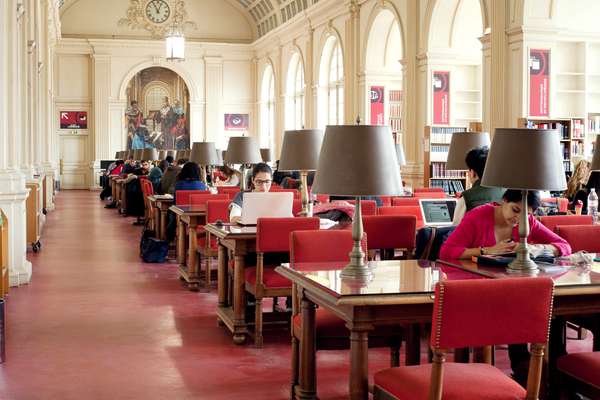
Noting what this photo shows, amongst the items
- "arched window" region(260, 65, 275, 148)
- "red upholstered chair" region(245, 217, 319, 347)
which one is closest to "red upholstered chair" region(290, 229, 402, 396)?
"red upholstered chair" region(245, 217, 319, 347)

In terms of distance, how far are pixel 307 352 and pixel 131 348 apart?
221cm

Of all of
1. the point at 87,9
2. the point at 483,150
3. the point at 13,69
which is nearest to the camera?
the point at 483,150

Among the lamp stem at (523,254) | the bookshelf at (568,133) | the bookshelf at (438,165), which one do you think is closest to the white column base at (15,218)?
the lamp stem at (523,254)

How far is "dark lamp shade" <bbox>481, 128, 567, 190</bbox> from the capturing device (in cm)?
417

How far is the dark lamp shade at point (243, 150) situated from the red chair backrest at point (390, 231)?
114 inches

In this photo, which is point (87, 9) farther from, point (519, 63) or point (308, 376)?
point (308, 376)

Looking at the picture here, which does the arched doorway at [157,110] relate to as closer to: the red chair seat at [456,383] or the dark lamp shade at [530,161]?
the dark lamp shade at [530,161]

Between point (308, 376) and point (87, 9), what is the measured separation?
2869cm

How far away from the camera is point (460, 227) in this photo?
4.98 meters

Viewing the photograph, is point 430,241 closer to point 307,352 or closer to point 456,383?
point 307,352

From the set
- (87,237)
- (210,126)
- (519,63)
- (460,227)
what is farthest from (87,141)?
(460,227)

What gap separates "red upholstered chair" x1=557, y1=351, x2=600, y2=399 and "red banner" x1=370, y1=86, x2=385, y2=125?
15.7 m

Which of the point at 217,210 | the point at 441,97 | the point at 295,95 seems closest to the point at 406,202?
the point at 217,210

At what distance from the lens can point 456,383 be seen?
347 cm
